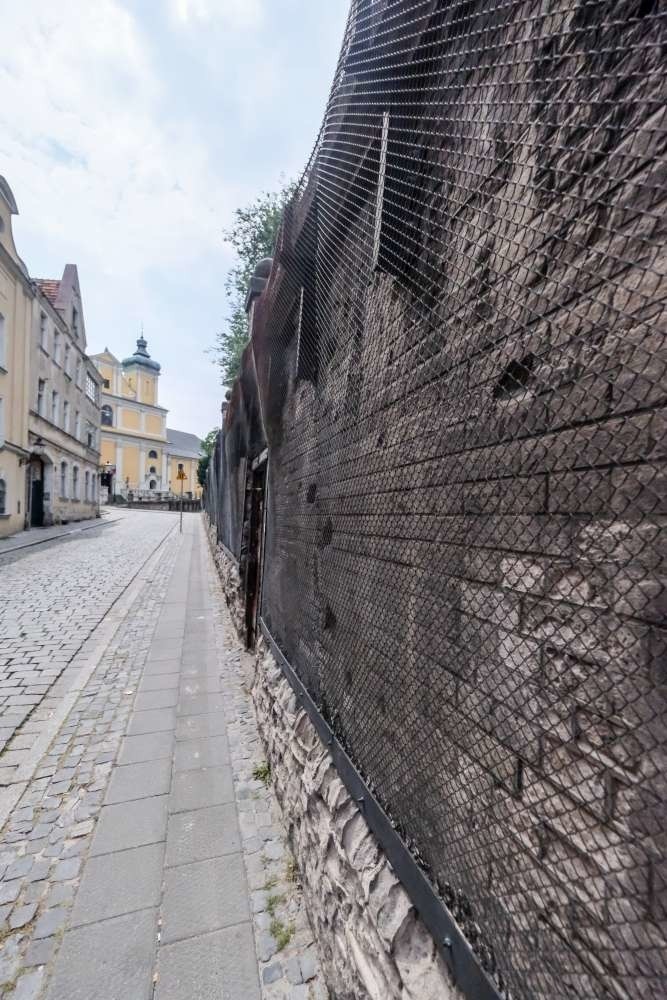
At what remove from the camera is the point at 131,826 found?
259cm

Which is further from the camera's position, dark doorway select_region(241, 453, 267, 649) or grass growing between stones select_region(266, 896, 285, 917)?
dark doorway select_region(241, 453, 267, 649)

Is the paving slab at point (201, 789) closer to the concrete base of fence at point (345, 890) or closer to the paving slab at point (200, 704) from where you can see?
the concrete base of fence at point (345, 890)

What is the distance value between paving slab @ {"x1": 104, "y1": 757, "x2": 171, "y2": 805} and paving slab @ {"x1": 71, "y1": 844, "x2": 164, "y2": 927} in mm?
460

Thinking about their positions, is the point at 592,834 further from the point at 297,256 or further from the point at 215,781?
the point at 215,781

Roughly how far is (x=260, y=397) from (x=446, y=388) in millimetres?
3162

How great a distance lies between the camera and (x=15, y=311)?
16.6 metres

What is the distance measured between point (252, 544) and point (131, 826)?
302 centimetres

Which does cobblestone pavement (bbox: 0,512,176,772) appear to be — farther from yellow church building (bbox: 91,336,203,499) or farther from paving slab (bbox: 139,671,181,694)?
yellow church building (bbox: 91,336,203,499)

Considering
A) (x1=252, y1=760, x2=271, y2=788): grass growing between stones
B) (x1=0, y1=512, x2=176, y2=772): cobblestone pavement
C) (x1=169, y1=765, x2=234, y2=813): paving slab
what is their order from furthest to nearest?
(x1=0, y1=512, x2=176, y2=772): cobblestone pavement < (x1=252, y1=760, x2=271, y2=788): grass growing between stones < (x1=169, y1=765, x2=234, y2=813): paving slab

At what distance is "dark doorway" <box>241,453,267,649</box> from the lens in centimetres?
508

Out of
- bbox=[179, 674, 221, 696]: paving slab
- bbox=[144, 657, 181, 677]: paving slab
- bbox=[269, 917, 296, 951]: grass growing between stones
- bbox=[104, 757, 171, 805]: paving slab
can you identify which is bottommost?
bbox=[269, 917, 296, 951]: grass growing between stones

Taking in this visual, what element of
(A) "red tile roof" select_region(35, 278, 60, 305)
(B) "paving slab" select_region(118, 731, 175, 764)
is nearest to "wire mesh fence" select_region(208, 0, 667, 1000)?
(B) "paving slab" select_region(118, 731, 175, 764)

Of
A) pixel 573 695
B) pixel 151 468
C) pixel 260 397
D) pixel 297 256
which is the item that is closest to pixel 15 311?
pixel 260 397

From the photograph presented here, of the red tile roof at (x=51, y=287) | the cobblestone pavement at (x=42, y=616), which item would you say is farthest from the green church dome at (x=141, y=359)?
the cobblestone pavement at (x=42, y=616)
